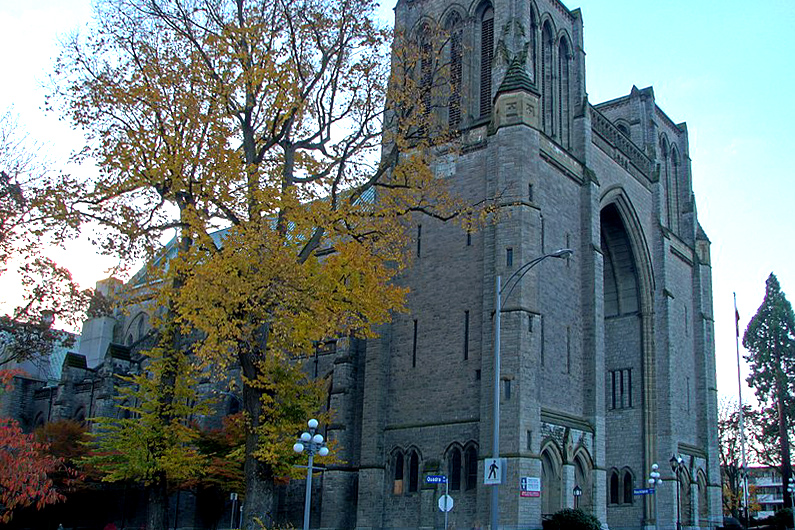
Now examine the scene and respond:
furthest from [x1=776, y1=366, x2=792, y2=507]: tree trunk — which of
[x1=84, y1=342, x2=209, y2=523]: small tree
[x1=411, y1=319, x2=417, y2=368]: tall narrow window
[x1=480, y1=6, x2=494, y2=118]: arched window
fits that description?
[x1=84, y1=342, x2=209, y2=523]: small tree

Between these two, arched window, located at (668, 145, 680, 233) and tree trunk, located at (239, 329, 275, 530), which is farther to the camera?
arched window, located at (668, 145, 680, 233)

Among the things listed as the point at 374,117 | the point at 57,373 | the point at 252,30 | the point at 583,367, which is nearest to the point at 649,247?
the point at 583,367

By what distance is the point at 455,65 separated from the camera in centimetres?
3738

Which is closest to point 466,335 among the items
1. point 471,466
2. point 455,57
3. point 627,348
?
point 471,466

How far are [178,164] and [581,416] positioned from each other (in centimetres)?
1990

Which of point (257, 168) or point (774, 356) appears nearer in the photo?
point (257, 168)

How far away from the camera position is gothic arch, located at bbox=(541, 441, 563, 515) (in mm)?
30547

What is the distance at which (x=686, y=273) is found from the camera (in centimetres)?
4781

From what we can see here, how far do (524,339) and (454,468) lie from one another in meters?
5.75

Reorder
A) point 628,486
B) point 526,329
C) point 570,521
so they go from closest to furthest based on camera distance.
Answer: point 570,521
point 526,329
point 628,486

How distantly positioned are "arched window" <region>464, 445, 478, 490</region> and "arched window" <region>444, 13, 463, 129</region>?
45.4 feet

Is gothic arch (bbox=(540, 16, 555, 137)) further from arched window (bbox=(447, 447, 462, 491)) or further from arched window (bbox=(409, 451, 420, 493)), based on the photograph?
arched window (bbox=(409, 451, 420, 493))

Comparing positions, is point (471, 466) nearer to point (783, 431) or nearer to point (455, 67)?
point (455, 67)

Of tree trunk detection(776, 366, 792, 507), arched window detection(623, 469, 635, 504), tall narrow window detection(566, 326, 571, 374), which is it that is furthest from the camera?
tree trunk detection(776, 366, 792, 507)
